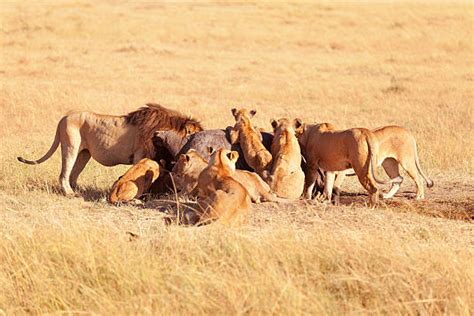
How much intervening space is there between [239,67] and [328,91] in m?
4.33

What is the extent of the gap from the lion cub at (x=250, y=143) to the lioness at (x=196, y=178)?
0.51 m

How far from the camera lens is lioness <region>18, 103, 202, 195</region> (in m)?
9.80

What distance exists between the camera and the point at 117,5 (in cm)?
3831

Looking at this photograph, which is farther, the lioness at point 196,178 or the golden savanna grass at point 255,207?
the lioness at point 196,178

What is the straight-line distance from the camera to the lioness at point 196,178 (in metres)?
8.45

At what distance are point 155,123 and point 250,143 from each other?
1129mm

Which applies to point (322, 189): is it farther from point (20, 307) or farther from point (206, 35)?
point (206, 35)

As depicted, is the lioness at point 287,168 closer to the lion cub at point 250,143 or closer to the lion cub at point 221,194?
the lion cub at point 250,143

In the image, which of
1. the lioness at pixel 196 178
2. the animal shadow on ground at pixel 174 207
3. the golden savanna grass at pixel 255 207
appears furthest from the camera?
the lioness at pixel 196 178

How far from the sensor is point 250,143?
30.7 feet

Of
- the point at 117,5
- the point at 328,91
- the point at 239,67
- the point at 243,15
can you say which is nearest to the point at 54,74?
the point at 239,67

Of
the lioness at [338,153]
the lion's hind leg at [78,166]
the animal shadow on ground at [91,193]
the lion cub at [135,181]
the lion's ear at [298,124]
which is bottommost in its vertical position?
the animal shadow on ground at [91,193]

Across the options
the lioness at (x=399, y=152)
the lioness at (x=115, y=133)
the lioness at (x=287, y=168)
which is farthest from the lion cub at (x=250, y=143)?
the lioness at (x=399, y=152)

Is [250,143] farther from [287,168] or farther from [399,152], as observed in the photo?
[399,152]
